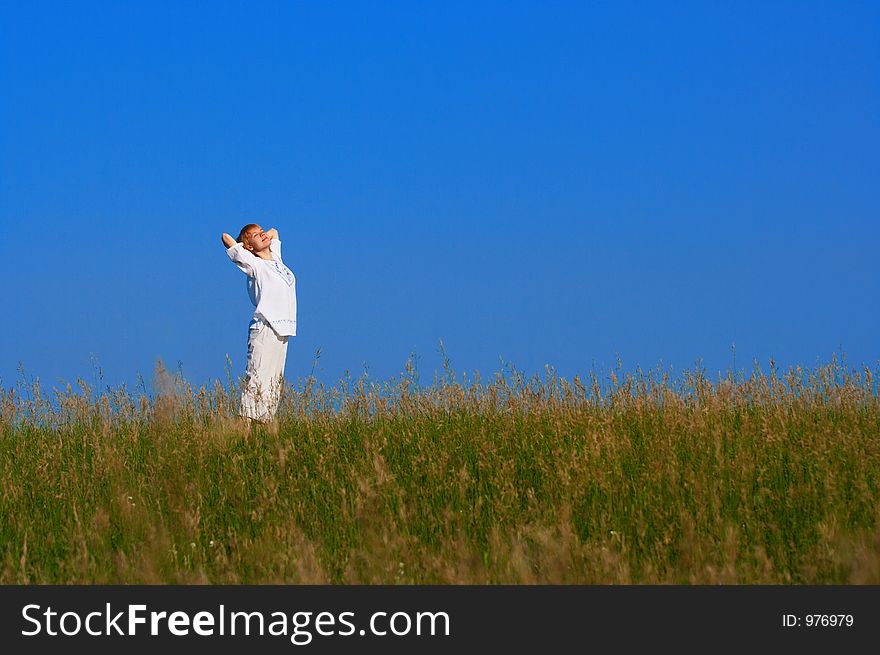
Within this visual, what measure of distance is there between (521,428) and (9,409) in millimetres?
4802

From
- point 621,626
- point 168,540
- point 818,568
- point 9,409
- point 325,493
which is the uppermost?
point 9,409

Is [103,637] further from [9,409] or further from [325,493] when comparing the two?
[9,409]

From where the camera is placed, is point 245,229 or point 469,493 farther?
point 245,229

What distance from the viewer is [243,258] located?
26.8 ft

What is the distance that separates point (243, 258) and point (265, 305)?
20.0 inches

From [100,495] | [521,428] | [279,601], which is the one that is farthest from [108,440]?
[279,601]

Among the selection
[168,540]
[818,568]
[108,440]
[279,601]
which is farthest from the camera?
[108,440]

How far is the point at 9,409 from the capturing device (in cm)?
783

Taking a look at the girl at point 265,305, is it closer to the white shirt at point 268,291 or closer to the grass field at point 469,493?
the white shirt at point 268,291

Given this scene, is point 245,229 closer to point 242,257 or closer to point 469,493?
point 242,257

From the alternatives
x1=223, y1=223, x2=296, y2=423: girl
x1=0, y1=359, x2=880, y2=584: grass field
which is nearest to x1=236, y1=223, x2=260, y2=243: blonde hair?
x1=223, y1=223, x2=296, y2=423: girl

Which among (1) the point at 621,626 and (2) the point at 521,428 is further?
(2) the point at 521,428

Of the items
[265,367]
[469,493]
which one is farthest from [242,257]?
[469,493]

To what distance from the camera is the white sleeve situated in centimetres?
816
